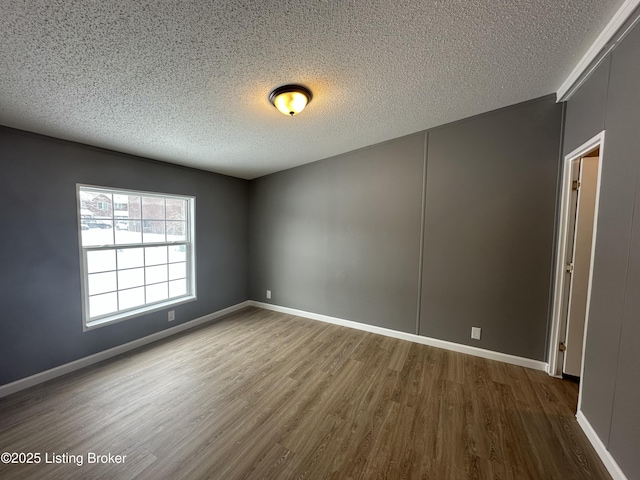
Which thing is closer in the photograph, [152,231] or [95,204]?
[95,204]

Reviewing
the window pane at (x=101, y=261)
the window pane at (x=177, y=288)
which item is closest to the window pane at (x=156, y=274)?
the window pane at (x=177, y=288)

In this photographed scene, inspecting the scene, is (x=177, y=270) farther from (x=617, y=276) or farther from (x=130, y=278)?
(x=617, y=276)

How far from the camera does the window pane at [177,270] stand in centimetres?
338

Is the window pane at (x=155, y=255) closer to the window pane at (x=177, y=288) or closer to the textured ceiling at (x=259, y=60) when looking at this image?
the window pane at (x=177, y=288)

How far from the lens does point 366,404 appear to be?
2014mm

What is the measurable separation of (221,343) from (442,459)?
2.49m

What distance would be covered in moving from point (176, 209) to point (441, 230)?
11.5 ft

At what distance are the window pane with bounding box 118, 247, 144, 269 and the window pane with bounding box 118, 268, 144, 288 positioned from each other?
2.5 inches

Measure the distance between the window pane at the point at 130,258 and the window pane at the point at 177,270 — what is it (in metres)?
0.40

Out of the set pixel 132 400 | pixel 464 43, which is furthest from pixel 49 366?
pixel 464 43

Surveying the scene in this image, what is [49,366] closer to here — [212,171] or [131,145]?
[131,145]

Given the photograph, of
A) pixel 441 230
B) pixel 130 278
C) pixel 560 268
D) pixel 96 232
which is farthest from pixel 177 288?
pixel 560 268

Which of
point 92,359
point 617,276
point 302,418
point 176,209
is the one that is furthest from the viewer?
point 176,209

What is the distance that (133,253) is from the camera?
2930 millimetres
